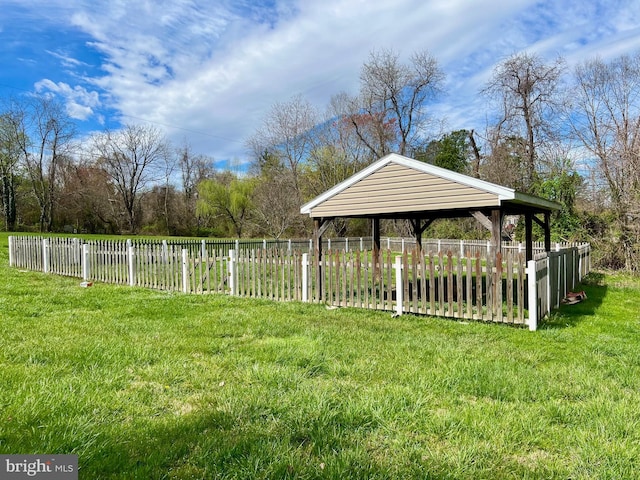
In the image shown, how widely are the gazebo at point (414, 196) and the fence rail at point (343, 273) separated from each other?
0.86 m

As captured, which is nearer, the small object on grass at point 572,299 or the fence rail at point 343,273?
the fence rail at point 343,273

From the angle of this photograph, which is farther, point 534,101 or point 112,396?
point 534,101

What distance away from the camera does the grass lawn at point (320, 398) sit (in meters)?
2.50

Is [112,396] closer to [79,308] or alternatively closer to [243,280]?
[79,308]

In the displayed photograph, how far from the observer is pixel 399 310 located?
754cm

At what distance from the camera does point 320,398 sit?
11.1ft

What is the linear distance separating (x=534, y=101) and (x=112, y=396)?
93.0 feet

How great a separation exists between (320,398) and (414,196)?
605 cm

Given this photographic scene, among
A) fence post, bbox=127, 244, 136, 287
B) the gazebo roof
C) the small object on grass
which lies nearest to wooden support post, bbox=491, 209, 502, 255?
the gazebo roof

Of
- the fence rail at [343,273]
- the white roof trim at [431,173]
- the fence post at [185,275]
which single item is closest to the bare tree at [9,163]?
the fence rail at [343,273]

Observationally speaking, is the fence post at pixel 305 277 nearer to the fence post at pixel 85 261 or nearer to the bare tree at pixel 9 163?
the fence post at pixel 85 261

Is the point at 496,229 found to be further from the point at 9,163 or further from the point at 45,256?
the point at 9,163

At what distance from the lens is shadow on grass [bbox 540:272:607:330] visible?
22.0ft

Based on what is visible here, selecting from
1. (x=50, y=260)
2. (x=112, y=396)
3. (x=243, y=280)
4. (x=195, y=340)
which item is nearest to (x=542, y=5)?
(x=243, y=280)
